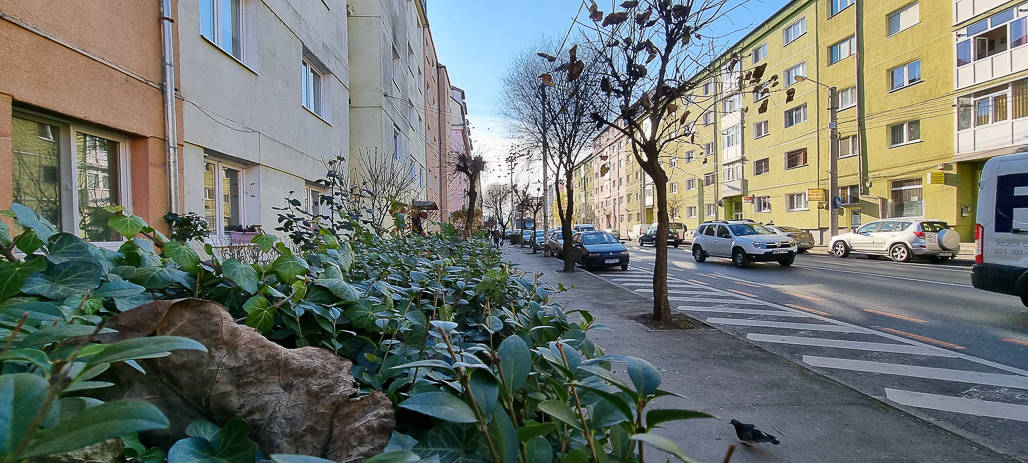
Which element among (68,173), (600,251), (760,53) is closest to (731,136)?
(760,53)

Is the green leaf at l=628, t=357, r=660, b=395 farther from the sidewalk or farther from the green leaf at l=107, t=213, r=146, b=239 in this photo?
the sidewalk

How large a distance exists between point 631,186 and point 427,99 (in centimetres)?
3804

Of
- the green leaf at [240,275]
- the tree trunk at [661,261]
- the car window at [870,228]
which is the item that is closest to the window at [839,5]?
the car window at [870,228]

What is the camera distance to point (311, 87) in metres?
12.0

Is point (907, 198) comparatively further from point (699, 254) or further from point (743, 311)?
point (743, 311)

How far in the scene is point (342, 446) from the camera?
2.95 feet

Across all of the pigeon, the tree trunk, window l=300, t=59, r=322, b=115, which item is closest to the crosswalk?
the tree trunk

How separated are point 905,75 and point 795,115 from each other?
25.4ft

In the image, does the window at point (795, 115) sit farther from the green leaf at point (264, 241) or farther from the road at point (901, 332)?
the green leaf at point (264, 241)

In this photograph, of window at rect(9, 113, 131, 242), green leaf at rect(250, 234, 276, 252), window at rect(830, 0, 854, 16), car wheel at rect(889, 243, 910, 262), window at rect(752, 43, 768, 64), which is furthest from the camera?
window at rect(752, 43, 768, 64)

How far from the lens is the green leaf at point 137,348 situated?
1.98ft

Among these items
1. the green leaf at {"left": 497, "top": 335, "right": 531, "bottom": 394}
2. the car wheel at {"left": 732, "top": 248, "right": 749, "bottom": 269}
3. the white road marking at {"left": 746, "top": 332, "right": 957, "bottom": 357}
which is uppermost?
the green leaf at {"left": 497, "top": 335, "right": 531, "bottom": 394}

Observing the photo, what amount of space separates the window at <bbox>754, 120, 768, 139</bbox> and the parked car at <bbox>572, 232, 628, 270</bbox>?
22.9 metres

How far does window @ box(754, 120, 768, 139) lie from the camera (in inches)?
1403
